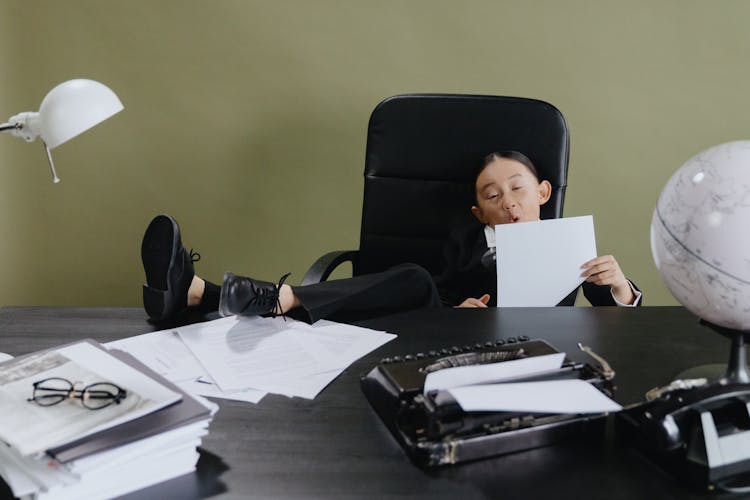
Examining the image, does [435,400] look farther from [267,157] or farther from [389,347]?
[267,157]

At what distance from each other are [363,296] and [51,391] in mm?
686

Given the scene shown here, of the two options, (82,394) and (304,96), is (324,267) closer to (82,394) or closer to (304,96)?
(304,96)

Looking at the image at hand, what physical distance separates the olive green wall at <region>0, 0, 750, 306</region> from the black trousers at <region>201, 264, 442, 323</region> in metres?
1.07

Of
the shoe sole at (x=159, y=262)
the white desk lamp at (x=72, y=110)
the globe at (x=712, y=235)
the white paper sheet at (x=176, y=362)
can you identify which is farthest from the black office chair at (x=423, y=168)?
the globe at (x=712, y=235)

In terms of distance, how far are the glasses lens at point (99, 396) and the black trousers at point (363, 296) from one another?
0.53 meters

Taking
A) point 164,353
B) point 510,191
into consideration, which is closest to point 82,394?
point 164,353

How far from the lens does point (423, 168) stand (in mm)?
2084

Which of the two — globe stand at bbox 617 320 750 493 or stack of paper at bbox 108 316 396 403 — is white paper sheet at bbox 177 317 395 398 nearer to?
stack of paper at bbox 108 316 396 403

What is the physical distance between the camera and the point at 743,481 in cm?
86

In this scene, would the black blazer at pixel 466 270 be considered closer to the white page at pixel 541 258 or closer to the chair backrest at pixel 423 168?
the chair backrest at pixel 423 168

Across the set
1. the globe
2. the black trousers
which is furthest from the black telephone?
the black trousers

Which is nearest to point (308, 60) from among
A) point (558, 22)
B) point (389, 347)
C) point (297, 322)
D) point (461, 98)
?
point (461, 98)

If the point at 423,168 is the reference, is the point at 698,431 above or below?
below

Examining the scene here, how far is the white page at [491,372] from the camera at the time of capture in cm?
96
